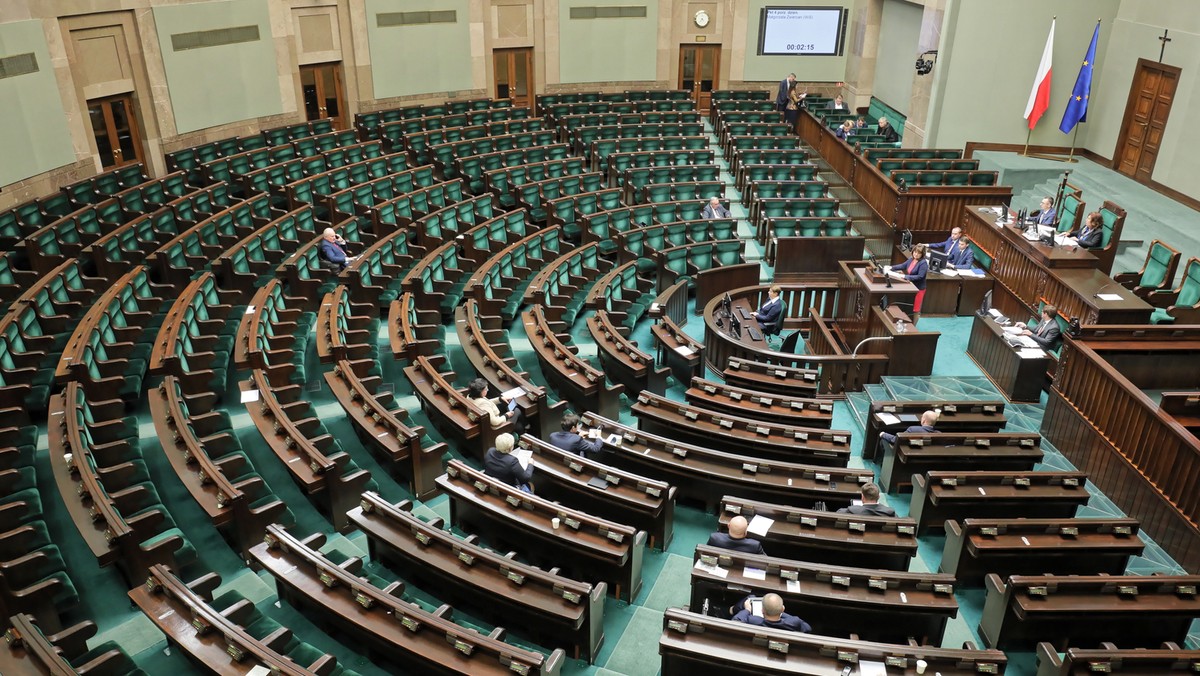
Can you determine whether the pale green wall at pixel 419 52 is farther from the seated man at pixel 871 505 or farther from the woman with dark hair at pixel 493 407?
the seated man at pixel 871 505

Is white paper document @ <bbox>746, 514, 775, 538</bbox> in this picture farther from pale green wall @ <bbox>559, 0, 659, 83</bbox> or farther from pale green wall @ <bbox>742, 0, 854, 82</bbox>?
pale green wall @ <bbox>742, 0, 854, 82</bbox>

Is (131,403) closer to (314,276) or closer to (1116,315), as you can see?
(314,276)

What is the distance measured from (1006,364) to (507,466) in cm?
485

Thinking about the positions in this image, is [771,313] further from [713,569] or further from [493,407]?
[713,569]

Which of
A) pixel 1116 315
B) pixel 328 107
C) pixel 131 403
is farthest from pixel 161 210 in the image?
pixel 1116 315

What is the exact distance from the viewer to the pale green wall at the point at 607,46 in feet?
53.6

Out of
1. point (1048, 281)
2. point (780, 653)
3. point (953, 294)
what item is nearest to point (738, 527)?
point (780, 653)

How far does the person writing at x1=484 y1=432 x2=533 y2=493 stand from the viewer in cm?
512

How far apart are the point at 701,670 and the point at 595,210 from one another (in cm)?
764

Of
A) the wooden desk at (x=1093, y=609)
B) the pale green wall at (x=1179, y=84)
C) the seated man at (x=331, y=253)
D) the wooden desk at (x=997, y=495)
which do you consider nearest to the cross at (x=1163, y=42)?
the pale green wall at (x=1179, y=84)

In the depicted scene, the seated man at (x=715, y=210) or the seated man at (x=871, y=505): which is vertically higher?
the seated man at (x=715, y=210)

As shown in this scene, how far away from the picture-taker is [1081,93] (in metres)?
12.0

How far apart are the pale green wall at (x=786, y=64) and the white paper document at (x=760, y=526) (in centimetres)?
1409

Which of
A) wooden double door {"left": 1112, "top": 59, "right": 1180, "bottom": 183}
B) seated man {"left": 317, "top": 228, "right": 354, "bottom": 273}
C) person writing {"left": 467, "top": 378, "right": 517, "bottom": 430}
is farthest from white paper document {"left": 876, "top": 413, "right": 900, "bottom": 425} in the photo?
wooden double door {"left": 1112, "top": 59, "right": 1180, "bottom": 183}
